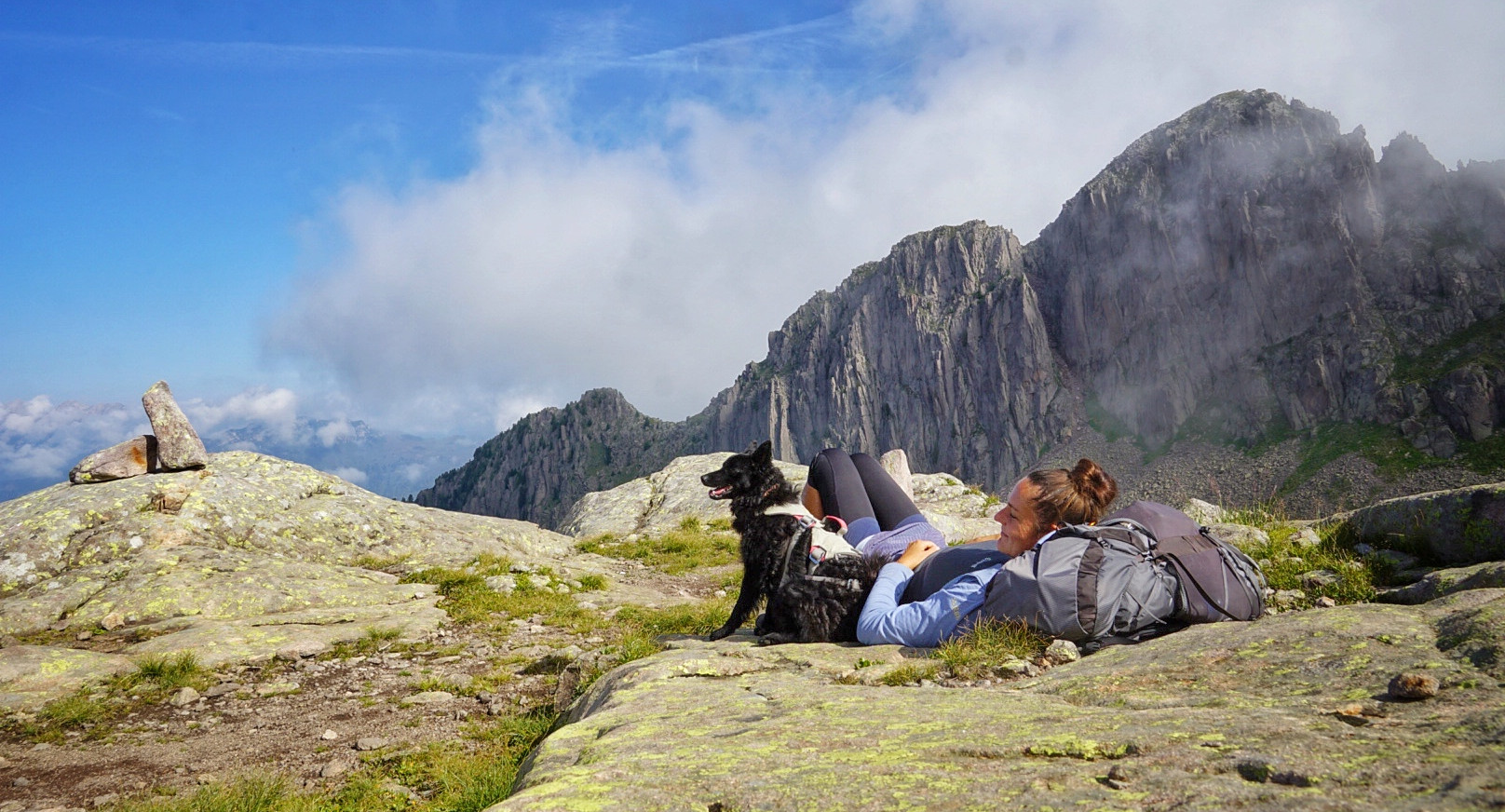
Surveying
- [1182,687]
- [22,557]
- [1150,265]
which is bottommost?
[1182,687]

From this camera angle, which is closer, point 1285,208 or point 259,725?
point 259,725

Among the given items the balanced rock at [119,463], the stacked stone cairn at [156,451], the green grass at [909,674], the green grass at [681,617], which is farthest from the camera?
the stacked stone cairn at [156,451]

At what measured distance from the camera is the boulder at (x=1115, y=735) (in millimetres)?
2250

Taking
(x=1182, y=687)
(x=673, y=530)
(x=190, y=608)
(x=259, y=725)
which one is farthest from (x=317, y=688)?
(x=673, y=530)

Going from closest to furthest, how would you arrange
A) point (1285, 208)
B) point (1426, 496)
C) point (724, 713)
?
point (724, 713) → point (1426, 496) → point (1285, 208)

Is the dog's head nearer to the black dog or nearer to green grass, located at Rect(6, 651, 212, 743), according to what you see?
the black dog

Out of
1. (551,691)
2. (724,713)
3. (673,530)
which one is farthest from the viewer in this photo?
(673,530)

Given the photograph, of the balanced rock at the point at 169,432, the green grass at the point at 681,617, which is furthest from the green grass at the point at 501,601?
the balanced rock at the point at 169,432

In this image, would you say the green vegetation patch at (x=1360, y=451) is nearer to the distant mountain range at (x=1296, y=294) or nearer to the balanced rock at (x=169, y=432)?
the distant mountain range at (x=1296, y=294)

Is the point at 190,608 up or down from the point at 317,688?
up

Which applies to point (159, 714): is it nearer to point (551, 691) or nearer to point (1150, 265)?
point (551, 691)

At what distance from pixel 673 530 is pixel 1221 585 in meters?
20.9

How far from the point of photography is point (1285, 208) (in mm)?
170500

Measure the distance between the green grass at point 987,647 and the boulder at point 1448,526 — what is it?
5.03 m
